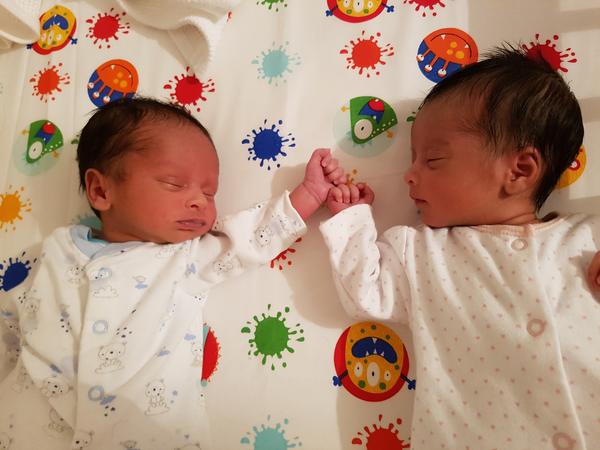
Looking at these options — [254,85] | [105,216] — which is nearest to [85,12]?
[254,85]

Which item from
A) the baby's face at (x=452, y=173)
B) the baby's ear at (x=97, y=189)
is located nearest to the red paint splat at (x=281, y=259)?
the baby's face at (x=452, y=173)

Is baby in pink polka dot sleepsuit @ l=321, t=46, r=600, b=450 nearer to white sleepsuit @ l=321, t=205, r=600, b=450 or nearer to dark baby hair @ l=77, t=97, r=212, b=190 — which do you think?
white sleepsuit @ l=321, t=205, r=600, b=450

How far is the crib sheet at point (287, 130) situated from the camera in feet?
3.50

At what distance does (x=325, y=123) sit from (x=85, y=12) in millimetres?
961

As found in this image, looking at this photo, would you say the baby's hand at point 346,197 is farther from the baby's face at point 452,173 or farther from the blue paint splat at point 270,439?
the blue paint splat at point 270,439

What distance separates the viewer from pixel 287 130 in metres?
1.30

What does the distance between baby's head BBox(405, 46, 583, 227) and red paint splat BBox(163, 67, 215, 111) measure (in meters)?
0.69

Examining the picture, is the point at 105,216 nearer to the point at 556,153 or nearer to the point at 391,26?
the point at 391,26

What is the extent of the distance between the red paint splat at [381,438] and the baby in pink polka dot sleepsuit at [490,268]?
0.06 meters

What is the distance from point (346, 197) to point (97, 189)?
0.66 m

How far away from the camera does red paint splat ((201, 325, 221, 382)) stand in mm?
1115

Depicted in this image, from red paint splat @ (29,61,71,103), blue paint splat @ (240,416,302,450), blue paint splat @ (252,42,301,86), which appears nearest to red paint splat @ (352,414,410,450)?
blue paint splat @ (240,416,302,450)

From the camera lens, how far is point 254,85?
1.37 metres

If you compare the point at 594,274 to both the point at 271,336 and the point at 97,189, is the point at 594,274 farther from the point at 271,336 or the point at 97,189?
the point at 97,189
